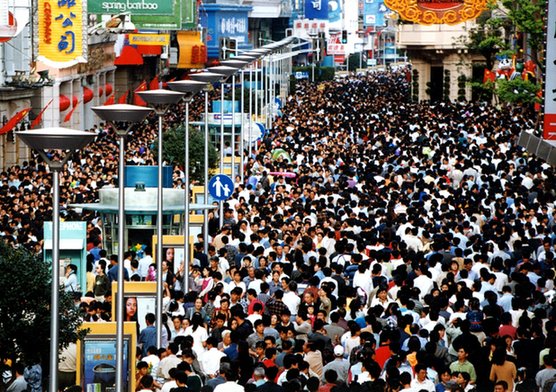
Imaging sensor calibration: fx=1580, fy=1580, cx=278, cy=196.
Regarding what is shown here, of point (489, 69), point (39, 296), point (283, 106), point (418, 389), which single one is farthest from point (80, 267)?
point (283, 106)

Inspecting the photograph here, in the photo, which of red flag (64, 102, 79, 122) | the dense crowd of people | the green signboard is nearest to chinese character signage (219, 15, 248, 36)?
red flag (64, 102, 79, 122)

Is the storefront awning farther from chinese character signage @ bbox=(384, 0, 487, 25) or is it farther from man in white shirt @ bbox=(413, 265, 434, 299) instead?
man in white shirt @ bbox=(413, 265, 434, 299)

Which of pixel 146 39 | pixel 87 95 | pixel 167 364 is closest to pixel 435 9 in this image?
pixel 167 364

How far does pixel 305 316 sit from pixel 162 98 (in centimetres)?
479

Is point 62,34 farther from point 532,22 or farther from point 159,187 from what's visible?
point 159,187

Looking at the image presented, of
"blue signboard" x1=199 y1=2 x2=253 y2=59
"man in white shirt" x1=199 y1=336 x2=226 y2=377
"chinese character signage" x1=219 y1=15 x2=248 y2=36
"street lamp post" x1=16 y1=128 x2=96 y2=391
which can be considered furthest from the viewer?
"chinese character signage" x1=219 y1=15 x2=248 y2=36

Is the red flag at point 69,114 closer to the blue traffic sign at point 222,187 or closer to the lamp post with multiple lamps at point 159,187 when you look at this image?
the blue traffic sign at point 222,187

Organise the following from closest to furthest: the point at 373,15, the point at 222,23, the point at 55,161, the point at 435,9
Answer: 1. the point at 55,161
2. the point at 435,9
3. the point at 222,23
4. the point at 373,15

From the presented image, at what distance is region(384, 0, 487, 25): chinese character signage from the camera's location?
3209 centimetres

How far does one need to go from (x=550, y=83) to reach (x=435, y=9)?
993cm

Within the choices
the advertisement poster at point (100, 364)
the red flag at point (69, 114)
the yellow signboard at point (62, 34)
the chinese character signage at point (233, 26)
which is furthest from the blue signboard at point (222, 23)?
the advertisement poster at point (100, 364)

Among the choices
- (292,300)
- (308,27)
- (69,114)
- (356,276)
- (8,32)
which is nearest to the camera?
(292,300)

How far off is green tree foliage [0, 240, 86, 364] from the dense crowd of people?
0.98m

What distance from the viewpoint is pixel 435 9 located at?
32.4 meters
